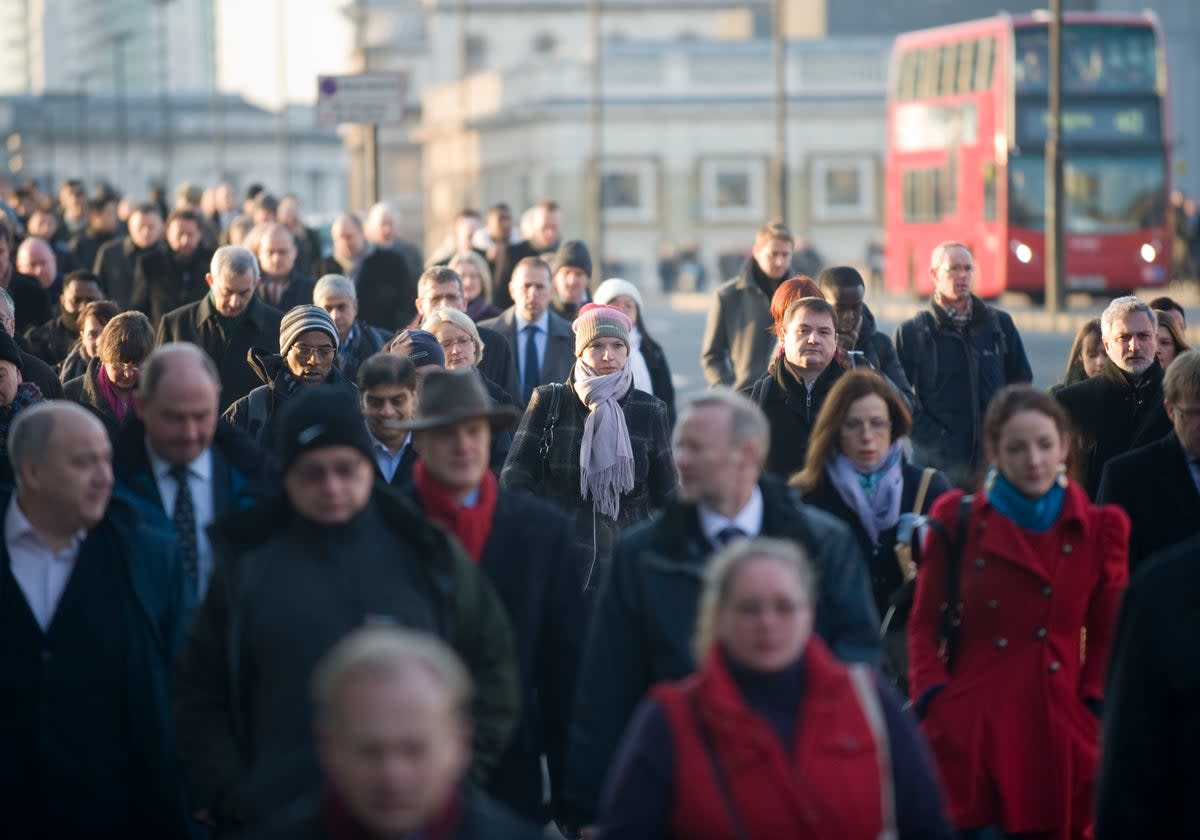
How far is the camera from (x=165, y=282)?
637 inches

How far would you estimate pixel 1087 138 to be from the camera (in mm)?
37219

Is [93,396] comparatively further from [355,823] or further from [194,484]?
[355,823]

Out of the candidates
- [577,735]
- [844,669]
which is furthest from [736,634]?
[577,735]

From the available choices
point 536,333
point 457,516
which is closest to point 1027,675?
point 457,516

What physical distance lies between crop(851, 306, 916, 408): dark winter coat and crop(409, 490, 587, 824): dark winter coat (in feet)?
16.3

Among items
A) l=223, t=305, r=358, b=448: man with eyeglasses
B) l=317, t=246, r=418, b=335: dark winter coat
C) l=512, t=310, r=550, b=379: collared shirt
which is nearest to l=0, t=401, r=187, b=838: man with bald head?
l=223, t=305, r=358, b=448: man with eyeglasses

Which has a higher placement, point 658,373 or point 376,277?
point 376,277

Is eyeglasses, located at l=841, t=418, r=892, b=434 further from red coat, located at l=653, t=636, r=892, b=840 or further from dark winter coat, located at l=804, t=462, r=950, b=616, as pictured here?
red coat, located at l=653, t=636, r=892, b=840

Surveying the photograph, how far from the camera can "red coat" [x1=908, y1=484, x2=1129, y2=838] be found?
6.40 metres

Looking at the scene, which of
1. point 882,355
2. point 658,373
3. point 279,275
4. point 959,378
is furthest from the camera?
point 279,275

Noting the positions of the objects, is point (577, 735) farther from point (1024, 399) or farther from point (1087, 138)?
point (1087, 138)

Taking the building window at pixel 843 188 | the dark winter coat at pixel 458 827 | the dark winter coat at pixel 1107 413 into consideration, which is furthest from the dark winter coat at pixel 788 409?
the building window at pixel 843 188

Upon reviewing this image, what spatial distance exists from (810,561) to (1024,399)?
1055 millimetres

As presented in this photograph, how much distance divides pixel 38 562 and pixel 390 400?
6.64 feet
